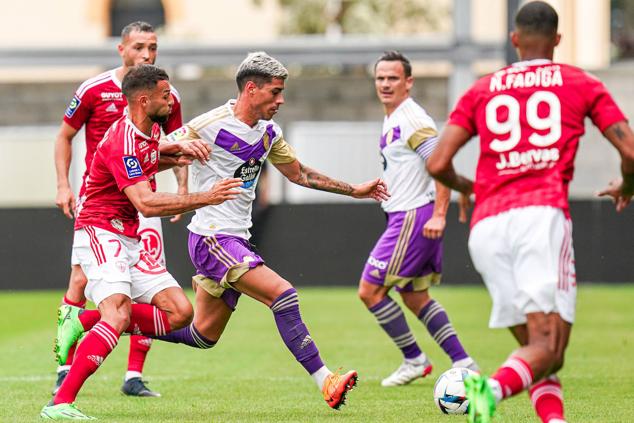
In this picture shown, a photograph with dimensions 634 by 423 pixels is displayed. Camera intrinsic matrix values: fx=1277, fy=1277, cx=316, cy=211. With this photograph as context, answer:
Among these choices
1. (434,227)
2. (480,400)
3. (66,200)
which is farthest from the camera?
(434,227)

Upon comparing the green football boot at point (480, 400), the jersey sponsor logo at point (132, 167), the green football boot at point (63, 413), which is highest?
the jersey sponsor logo at point (132, 167)

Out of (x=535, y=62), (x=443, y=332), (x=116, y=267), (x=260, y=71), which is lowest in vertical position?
(x=443, y=332)

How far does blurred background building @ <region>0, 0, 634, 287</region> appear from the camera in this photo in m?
19.2

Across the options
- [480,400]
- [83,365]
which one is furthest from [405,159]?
[480,400]

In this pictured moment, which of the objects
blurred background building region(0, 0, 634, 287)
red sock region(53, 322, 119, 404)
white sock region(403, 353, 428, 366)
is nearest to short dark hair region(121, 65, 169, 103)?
red sock region(53, 322, 119, 404)

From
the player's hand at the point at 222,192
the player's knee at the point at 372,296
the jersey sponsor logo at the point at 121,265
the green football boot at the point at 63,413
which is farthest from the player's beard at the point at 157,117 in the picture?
the player's knee at the point at 372,296

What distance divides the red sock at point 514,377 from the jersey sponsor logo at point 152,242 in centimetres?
348

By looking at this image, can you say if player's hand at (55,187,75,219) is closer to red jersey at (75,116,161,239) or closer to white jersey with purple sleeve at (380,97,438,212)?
red jersey at (75,116,161,239)

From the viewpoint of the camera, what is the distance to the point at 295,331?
24.1ft

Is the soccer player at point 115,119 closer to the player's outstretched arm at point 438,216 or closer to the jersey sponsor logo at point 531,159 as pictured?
the player's outstretched arm at point 438,216

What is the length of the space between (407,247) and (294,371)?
5.34 ft

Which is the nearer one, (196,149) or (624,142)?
(624,142)

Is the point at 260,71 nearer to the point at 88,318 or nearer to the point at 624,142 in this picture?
the point at 88,318

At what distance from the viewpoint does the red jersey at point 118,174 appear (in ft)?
22.7
